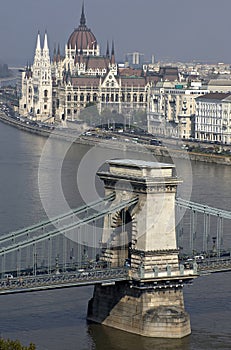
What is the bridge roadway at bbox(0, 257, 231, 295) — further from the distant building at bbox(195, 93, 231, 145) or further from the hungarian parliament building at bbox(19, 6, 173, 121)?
the hungarian parliament building at bbox(19, 6, 173, 121)

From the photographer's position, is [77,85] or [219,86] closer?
[219,86]

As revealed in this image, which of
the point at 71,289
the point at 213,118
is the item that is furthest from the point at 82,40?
the point at 71,289

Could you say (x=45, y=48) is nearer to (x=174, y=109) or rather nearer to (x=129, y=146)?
(x=174, y=109)

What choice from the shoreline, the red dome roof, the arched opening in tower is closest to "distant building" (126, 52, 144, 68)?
the red dome roof

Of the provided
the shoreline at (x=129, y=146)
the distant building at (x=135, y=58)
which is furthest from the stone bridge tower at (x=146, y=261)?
the distant building at (x=135, y=58)

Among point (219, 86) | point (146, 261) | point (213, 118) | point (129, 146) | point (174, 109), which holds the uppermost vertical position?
point (219, 86)

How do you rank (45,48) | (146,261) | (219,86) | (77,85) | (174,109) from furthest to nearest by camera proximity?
(45,48) → (77,85) → (219,86) → (174,109) → (146,261)

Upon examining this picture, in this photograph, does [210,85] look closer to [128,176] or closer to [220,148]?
[220,148]
